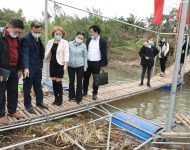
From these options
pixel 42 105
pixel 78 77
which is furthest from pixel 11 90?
pixel 78 77

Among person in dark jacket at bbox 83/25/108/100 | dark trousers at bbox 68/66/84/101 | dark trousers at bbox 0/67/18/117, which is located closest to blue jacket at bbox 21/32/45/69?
dark trousers at bbox 0/67/18/117

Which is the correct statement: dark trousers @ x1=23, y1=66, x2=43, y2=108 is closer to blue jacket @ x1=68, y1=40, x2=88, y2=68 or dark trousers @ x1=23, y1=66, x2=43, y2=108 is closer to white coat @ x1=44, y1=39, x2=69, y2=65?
white coat @ x1=44, y1=39, x2=69, y2=65

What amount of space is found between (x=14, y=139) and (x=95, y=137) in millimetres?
1188

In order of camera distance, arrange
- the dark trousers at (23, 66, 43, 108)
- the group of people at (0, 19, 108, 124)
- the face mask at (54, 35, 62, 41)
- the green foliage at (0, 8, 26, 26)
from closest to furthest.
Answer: the group of people at (0, 19, 108, 124) → the dark trousers at (23, 66, 43, 108) → the face mask at (54, 35, 62, 41) → the green foliage at (0, 8, 26, 26)

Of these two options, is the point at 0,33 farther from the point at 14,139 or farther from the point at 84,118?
the point at 84,118

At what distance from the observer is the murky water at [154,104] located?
587 cm

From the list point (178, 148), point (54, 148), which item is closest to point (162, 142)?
point (178, 148)

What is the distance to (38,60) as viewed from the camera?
4277mm

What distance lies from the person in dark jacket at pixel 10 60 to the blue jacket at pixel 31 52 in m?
0.11

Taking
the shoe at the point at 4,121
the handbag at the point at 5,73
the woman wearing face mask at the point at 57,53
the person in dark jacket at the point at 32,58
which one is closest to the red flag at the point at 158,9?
the woman wearing face mask at the point at 57,53

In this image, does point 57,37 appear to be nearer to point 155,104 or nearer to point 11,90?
point 11,90

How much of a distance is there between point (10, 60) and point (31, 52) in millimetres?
501

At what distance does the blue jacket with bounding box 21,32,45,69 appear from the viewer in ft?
13.2

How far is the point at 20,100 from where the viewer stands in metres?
5.17
